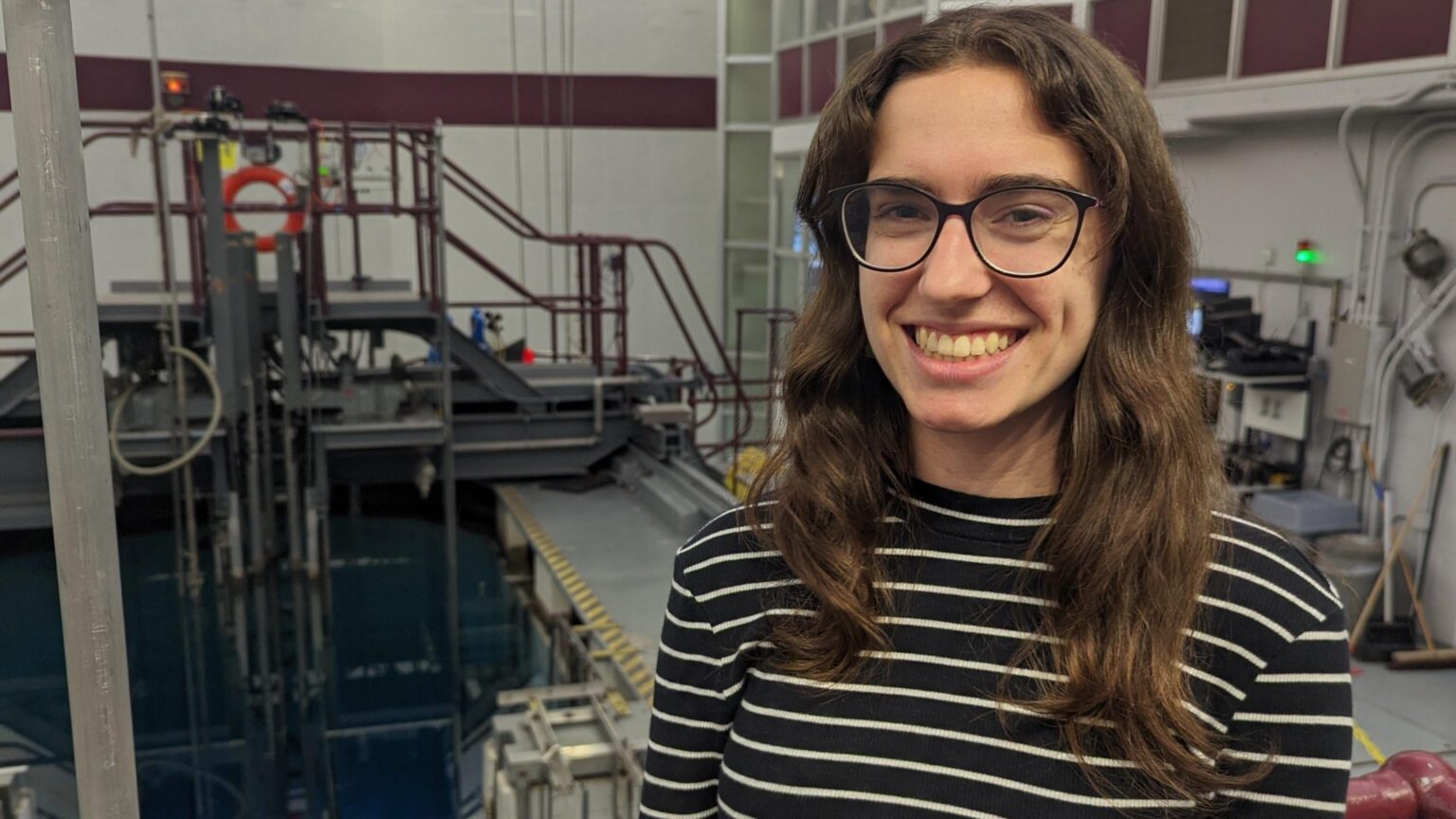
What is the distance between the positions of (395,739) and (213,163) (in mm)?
3452

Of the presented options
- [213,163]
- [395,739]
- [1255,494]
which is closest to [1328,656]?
[395,739]

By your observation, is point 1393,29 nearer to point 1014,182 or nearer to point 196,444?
point 1014,182

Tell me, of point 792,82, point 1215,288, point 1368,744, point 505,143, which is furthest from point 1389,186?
point 505,143

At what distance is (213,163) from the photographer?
21.3ft

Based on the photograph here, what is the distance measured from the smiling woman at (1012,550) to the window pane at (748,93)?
10.6 m

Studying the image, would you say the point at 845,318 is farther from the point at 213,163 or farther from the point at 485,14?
the point at 485,14

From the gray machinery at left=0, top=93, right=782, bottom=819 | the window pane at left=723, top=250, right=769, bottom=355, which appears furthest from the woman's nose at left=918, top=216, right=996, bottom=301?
the window pane at left=723, top=250, right=769, bottom=355

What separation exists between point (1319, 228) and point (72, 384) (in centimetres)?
658

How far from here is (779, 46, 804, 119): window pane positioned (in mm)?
10461

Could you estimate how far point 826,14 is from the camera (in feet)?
32.9

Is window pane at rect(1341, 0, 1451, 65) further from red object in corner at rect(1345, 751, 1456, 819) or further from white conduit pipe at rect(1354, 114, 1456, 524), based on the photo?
red object in corner at rect(1345, 751, 1456, 819)

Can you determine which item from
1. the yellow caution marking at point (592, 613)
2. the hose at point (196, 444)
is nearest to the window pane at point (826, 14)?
the yellow caution marking at point (592, 613)

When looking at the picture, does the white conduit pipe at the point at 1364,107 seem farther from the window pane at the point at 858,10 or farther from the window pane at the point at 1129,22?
the window pane at the point at 858,10

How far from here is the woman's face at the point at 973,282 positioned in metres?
1.02
